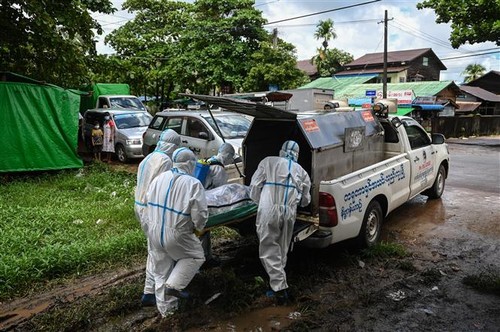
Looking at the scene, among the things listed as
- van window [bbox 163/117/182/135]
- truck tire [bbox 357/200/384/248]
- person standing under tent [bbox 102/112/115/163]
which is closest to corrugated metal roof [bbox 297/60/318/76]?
person standing under tent [bbox 102/112/115/163]

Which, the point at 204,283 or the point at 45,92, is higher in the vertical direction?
the point at 45,92

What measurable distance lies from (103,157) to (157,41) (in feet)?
47.0

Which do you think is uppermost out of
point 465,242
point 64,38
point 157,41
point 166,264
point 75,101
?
point 157,41

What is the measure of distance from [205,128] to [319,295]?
5.82 m

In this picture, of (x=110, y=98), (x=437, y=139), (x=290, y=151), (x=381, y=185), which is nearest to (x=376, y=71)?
(x=110, y=98)

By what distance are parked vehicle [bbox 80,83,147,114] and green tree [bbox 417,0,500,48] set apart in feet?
47.9

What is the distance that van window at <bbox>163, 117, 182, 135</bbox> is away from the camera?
993 centimetres

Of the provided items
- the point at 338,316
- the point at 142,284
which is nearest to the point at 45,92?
the point at 142,284

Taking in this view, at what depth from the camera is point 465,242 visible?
565 cm

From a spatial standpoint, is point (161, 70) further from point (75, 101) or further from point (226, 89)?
point (75, 101)

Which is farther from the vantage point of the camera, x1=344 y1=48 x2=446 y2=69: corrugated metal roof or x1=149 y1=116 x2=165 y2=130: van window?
x1=344 y1=48 x2=446 y2=69: corrugated metal roof

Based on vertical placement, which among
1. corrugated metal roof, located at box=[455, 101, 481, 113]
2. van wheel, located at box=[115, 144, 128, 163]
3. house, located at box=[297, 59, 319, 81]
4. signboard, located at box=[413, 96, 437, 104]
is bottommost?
van wheel, located at box=[115, 144, 128, 163]

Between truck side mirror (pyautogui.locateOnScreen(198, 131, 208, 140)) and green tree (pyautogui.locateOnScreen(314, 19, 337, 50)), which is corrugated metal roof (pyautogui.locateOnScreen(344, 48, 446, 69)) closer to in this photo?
green tree (pyautogui.locateOnScreen(314, 19, 337, 50))

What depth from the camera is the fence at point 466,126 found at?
25.8m
